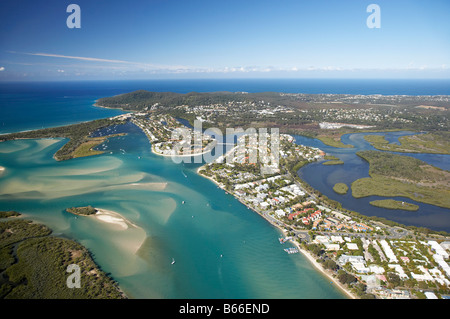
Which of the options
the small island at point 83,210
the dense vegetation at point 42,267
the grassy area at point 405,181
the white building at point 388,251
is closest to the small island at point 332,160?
the grassy area at point 405,181

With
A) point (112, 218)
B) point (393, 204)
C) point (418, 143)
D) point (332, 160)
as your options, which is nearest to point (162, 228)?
point (112, 218)

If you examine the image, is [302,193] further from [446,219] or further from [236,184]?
[446,219]

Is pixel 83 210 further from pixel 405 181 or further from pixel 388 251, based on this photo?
Answer: pixel 405 181

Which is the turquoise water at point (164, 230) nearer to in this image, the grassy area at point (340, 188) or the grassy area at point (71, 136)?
the grassy area at point (71, 136)

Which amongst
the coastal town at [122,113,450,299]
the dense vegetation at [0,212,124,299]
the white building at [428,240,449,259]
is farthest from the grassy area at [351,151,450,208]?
the dense vegetation at [0,212,124,299]

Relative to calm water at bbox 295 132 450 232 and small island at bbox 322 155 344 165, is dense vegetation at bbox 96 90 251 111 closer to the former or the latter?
calm water at bbox 295 132 450 232
